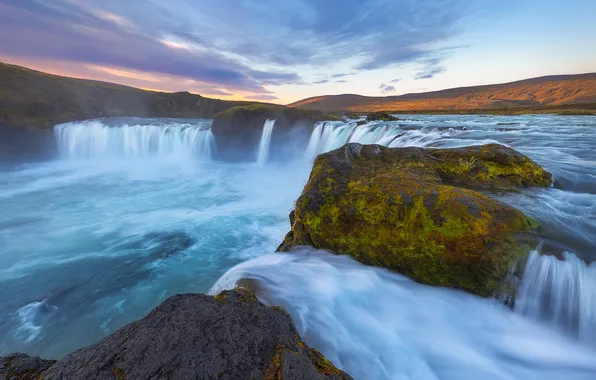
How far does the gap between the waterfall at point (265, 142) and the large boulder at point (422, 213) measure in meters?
19.5

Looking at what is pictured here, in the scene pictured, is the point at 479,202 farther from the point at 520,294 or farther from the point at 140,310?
the point at 140,310

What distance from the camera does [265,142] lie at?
25.2 m

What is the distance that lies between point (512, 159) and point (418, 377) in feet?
17.6

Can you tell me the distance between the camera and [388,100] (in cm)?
15875

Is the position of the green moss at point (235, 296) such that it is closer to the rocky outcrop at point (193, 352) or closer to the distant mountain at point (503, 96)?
the rocky outcrop at point (193, 352)

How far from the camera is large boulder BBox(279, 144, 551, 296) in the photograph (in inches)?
146

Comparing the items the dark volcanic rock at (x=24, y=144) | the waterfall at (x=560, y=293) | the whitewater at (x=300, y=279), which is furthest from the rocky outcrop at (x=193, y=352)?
the dark volcanic rock at (x=24, y=144)

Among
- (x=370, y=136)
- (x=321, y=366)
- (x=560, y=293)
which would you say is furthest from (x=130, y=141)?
(x=560, y=293)

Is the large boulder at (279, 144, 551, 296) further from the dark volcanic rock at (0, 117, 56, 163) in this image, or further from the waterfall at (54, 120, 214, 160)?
the dark volcanic rock at (0, 117, 56, 163)

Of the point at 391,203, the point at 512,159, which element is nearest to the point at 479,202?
the point at 391,203

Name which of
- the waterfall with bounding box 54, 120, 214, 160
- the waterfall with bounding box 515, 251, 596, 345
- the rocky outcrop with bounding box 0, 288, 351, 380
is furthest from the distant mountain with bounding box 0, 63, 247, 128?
the waterfall with bounding box 515, 251, 596, 345

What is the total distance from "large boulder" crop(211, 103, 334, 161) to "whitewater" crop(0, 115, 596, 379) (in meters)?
8.42

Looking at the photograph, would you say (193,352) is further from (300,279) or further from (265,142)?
(265,142)

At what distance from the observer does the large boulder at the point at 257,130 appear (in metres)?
24.2
